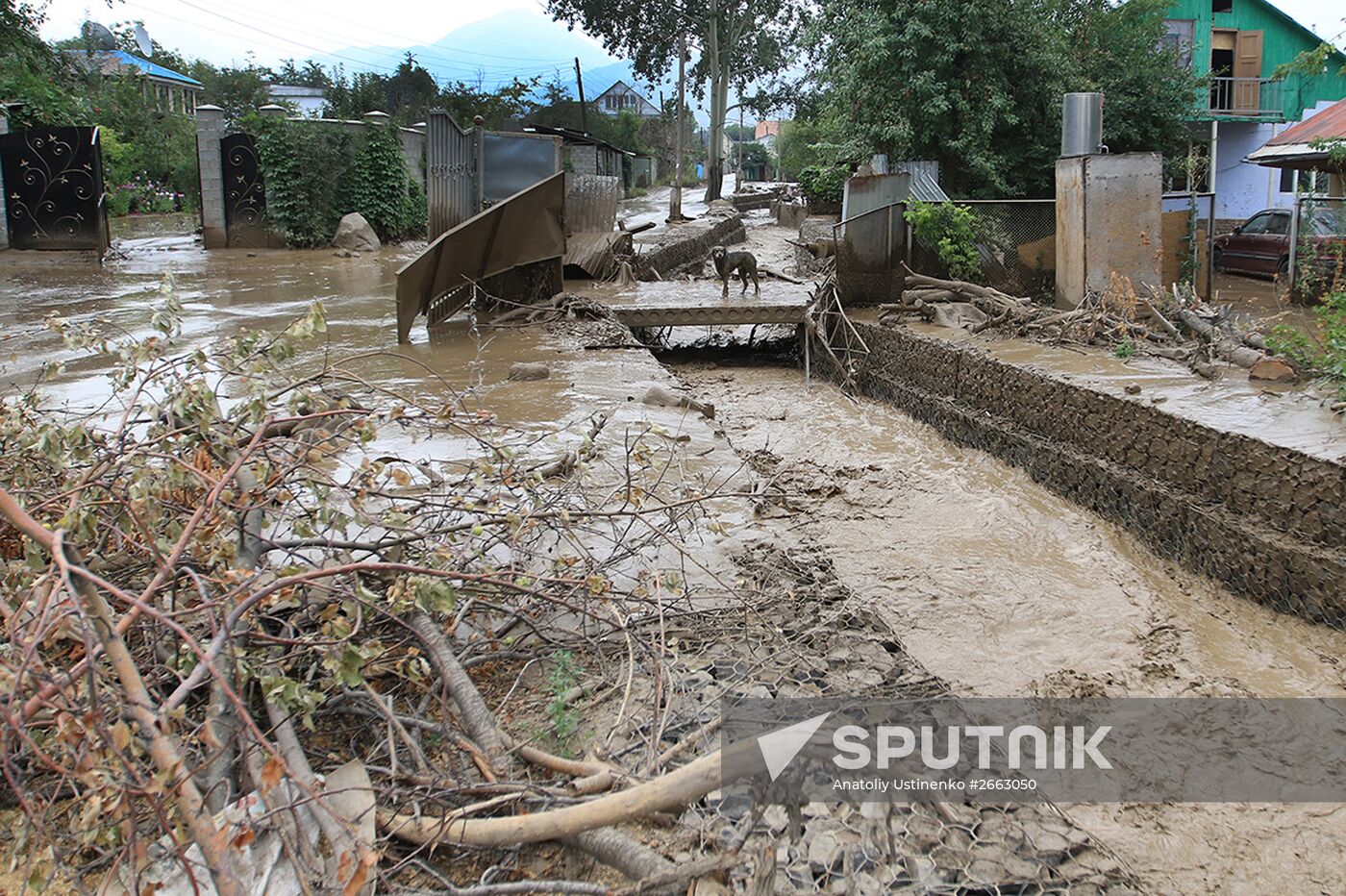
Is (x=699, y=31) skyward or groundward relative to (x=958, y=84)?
skyward

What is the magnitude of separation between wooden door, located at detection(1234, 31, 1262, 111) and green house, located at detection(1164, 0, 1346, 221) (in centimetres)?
2

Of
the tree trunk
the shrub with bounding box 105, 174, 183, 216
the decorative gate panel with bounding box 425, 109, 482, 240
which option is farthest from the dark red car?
the shrub with bounding box 105, 174, 183, 216

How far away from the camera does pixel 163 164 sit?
86.3 feet

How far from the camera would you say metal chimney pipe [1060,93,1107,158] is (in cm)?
1050

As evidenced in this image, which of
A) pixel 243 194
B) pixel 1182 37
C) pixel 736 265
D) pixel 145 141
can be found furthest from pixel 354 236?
pixel 1182 37

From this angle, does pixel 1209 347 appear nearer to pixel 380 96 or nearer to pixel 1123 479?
pixel 1123 479

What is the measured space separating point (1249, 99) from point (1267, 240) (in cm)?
1047

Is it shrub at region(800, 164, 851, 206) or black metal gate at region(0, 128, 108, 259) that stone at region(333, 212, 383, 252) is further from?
shrub at region(800, 164, 851, 206)

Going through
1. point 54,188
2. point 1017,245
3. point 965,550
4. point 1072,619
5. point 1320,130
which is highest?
point 1320,130

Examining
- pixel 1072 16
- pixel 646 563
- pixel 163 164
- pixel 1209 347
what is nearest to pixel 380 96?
pixel 163 164

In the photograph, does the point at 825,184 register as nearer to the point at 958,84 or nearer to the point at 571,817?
the point at 958,84

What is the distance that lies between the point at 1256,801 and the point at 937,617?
6.09 ft

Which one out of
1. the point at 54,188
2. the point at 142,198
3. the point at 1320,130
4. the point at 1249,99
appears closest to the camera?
the point at 1320,130

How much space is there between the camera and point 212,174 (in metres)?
18.6
